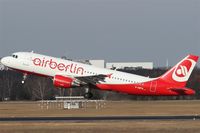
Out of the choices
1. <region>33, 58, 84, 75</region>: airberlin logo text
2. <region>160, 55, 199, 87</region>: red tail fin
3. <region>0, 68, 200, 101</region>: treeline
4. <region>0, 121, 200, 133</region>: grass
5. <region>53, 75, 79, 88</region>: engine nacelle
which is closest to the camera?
<region>0, 121, 200, 133</region>: grass

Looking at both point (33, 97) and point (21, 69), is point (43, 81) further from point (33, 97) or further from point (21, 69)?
point (21, 69)

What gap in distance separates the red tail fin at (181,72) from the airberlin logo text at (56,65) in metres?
11.7

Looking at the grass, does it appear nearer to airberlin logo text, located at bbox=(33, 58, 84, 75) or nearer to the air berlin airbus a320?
airberlin logo text, located at bbox=(33, 58, 84, 75)

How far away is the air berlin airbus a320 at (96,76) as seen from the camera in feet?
272

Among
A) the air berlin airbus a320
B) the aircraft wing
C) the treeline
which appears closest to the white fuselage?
the air berlin airbus a320

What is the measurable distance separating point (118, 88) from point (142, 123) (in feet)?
119

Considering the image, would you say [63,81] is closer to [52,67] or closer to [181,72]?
[52,67]

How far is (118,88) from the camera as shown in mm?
86312

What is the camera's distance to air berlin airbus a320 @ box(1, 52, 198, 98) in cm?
8300

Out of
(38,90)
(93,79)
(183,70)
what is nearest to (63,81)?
(93,79)

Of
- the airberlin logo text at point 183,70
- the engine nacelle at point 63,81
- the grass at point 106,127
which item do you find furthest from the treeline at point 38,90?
the grass at point 106,127

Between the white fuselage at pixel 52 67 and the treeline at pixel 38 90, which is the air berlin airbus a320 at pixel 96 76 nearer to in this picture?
the white fuselage at pixel 52 67

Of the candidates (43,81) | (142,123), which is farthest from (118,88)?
(43,81)

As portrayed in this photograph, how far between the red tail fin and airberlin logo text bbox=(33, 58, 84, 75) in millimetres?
11702
